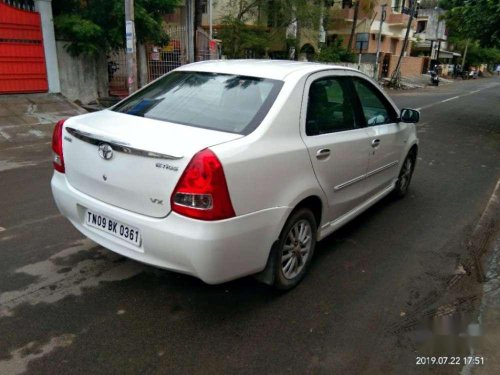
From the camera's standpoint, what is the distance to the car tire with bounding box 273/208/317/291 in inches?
124

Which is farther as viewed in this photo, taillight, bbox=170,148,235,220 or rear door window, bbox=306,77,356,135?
rear door window, bbox=306,77,356,135

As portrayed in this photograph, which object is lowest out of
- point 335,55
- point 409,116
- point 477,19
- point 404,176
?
point 404,176

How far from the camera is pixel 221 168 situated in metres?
2.59

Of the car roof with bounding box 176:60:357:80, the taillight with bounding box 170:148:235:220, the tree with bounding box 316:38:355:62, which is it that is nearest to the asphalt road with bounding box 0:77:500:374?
the taillight with bounding box 170:148:235:220

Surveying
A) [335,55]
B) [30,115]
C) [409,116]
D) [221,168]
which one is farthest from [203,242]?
[335,55]

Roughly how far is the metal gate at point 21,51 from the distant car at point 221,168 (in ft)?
28.5

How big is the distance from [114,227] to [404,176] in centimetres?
397

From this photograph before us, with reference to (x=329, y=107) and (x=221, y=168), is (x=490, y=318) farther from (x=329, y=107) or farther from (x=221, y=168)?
(x=221, y=168)

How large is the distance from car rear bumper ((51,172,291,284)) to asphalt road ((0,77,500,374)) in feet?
1.46

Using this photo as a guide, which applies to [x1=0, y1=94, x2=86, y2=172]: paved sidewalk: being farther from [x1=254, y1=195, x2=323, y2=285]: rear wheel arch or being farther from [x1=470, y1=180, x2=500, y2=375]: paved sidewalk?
[x1=470, y1=180, x2=500, y2=375]: paved sidewalk

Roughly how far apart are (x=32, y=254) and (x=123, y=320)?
1.39m

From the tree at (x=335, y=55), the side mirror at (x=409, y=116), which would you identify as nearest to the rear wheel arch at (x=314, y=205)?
the side mirror at (x=409, y=116)

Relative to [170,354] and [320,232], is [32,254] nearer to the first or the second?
[170,354]

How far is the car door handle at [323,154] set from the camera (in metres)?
3.35
